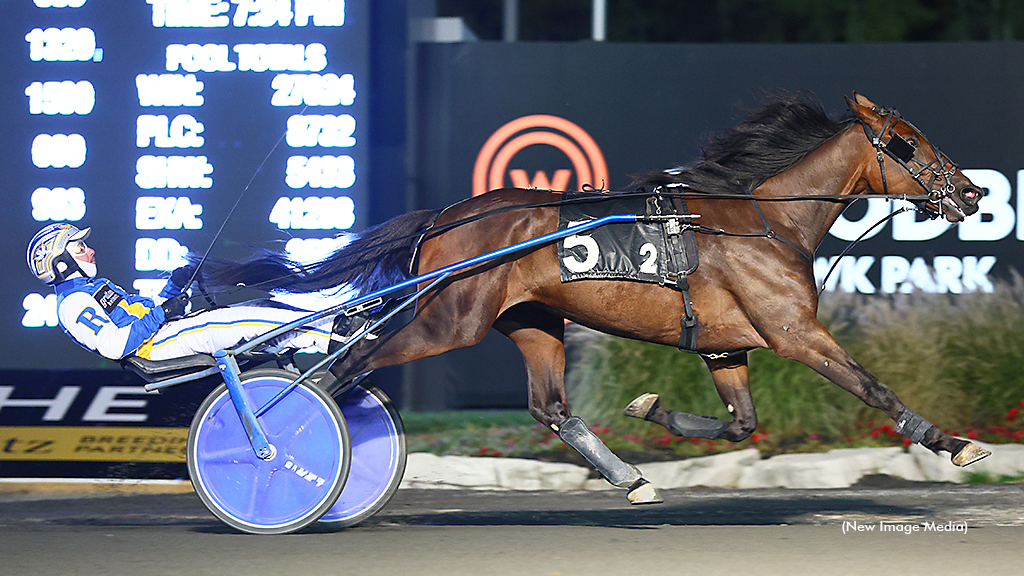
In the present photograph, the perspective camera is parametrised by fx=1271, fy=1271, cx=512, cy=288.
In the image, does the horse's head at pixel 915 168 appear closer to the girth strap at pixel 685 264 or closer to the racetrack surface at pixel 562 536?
the girth strap at pixel 685 264

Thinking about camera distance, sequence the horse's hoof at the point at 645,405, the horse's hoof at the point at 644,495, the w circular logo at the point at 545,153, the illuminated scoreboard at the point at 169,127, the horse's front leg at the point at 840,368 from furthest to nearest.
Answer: the w circular logo at the point at 545,153
the illuminated scoreboard at the point at 169,127
the horse's hoof at the point at 645,405
the horse's hoof at the point at 644,495
the horse's front leg at the point at 840,368

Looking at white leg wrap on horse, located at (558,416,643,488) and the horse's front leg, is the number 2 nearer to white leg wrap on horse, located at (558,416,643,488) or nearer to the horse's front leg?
the horse's front leg

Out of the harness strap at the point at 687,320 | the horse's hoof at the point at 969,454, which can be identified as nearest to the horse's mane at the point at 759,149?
the harness strap at the point at 687,320

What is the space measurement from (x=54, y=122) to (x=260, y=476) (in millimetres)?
4075

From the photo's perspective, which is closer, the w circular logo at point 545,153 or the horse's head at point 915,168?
the horse's head at point 915,168

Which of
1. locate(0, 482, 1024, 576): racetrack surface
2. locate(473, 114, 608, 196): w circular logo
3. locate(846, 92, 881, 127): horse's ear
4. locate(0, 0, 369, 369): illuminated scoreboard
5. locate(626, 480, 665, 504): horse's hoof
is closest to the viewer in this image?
locate(0, 482, 1024, 576): racetrack surface

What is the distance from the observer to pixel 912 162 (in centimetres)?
583

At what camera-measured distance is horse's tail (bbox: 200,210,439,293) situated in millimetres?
6039

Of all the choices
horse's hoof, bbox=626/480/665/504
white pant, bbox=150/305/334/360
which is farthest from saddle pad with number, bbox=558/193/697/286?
white pant, bbox=150/305/334/360

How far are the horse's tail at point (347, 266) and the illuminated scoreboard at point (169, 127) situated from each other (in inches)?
87.0

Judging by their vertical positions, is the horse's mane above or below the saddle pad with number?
above

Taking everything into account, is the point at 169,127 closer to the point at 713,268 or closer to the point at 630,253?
the point at 630,253

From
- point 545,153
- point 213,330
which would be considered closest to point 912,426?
point 213,330

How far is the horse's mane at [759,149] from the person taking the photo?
606 cm
